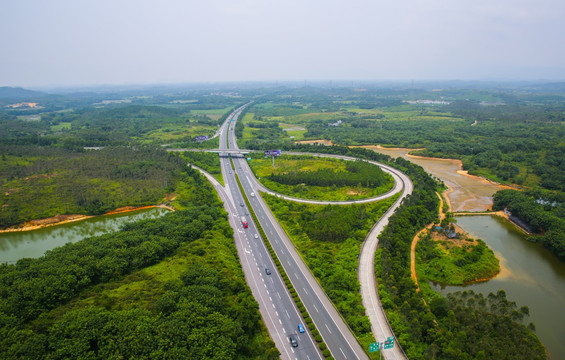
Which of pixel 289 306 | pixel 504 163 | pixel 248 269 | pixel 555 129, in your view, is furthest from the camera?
pixel 555 129

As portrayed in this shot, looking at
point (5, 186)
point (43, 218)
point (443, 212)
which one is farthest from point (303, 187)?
point (5, 186)

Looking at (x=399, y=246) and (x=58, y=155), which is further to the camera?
(x=58, y=155)

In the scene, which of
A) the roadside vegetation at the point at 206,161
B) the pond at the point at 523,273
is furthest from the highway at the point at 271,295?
the roadside vegetation at the point at 206,161

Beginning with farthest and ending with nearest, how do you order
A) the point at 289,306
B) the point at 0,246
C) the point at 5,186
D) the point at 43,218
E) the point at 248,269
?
1. the point at 5,186
2. the point at 43,218
3. the point at 0,246
4. the point at 248,269
5. the point at 289,306

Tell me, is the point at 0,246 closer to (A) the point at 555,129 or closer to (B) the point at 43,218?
(B) the point at 43,218

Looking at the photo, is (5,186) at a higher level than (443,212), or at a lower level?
higher

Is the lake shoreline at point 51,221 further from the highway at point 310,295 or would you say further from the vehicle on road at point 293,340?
the vehicle on road at point 293,340
